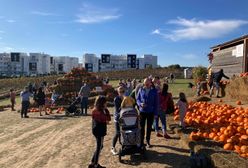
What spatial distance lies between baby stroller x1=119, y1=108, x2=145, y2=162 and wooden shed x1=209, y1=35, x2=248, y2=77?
13627 millimetres

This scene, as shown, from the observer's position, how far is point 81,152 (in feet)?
36.9

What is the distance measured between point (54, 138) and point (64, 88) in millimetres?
18372

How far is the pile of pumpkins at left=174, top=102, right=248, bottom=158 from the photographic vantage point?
9237 mm

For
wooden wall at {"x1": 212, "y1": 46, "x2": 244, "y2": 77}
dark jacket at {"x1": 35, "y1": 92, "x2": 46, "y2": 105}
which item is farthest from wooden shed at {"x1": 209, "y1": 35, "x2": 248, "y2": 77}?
dark jacket at {"x1": 35, "y1": 92, "x2": 46, "y2": 105}

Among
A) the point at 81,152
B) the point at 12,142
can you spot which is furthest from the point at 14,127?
the point at 81,152

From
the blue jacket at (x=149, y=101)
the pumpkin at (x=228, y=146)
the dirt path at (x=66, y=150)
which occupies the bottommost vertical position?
the dirt path at (x=66, y=150)

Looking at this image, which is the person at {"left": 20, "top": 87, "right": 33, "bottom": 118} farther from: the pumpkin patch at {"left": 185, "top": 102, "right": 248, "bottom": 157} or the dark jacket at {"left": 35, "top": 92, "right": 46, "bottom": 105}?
the pumpkin patch at {"left": 185, "top": 102, "right": 248, "bottom": 157}

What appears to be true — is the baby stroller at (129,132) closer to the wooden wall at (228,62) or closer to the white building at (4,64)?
the wooden wall at (228,62)

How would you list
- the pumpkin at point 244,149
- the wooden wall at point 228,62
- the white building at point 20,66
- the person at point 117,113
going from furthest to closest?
1. the white building at point 20,66
2. the wooden wall at point 228,62
3. the person at point 117,113
4. the pumpkin at point 244,149

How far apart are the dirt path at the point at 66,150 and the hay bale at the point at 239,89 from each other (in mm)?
6361

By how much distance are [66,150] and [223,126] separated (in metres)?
4.73

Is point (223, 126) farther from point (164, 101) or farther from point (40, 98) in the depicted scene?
point (40, 98)

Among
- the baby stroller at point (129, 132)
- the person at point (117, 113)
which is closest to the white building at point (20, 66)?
the person at point (117, 113)

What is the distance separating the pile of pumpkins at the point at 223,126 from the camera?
924cm
